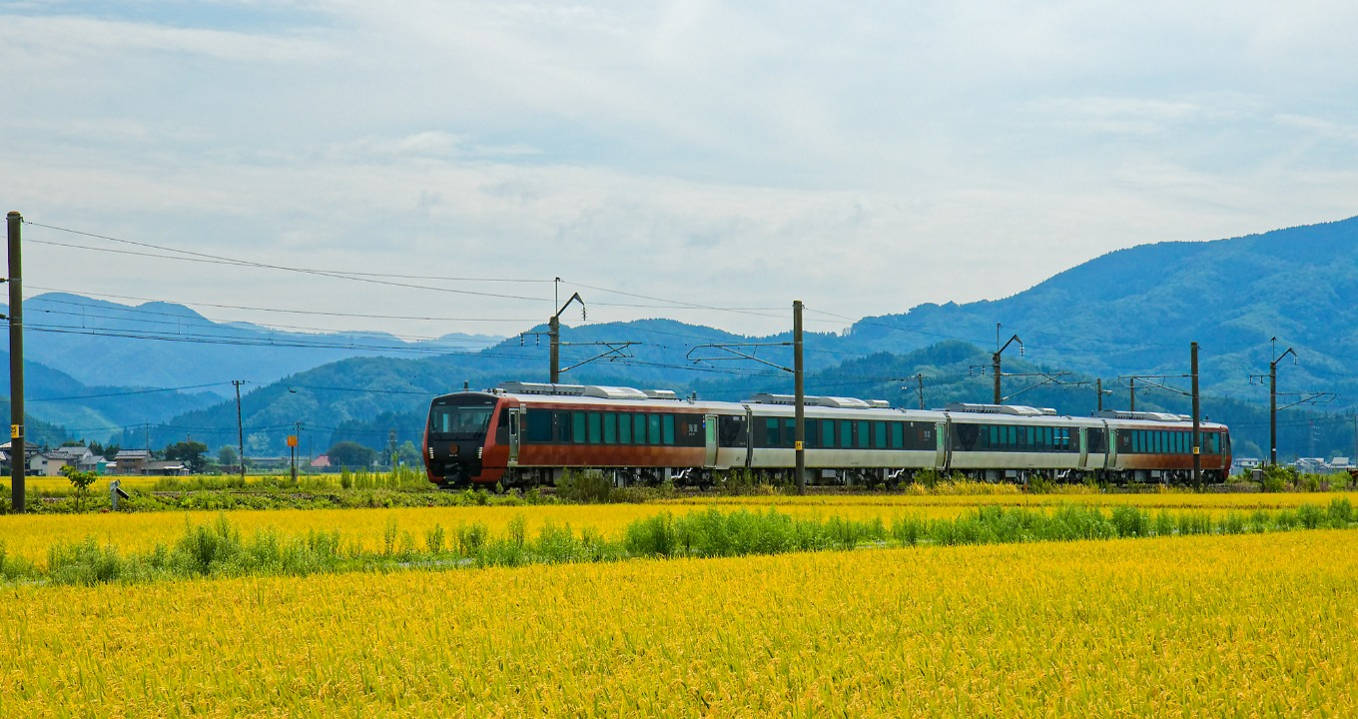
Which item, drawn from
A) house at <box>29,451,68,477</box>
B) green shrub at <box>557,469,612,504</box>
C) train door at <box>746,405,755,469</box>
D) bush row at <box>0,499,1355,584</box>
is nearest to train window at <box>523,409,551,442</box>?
green shrub at <box>557,469,612,504</box>

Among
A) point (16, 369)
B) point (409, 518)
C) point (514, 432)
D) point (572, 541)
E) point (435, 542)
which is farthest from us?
point (514, 432)

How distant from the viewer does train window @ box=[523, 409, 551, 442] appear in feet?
141

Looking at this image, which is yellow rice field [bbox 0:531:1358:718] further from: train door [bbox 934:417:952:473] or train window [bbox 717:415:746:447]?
train door [bbox 934:417:952:473]

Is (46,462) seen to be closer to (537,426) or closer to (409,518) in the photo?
(537,426)

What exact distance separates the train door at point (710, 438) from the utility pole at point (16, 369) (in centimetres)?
2167

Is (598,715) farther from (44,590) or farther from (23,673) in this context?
(44,590)

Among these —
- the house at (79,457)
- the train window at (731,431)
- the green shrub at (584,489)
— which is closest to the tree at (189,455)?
the house at (79,457)

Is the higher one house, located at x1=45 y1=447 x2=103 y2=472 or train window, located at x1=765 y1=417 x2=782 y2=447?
train window, located at x1=765 y1=417 x2=782 y2=447

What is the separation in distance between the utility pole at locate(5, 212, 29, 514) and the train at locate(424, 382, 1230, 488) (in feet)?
42.2

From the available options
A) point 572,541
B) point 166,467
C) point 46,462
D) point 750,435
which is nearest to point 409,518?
point 572,541

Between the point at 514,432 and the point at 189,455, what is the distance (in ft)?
488

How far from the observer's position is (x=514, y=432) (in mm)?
42500

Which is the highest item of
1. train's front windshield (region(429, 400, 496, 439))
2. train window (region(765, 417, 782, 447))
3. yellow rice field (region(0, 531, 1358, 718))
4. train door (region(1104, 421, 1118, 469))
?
train's front windshield (region(429, 400, 496, 439))

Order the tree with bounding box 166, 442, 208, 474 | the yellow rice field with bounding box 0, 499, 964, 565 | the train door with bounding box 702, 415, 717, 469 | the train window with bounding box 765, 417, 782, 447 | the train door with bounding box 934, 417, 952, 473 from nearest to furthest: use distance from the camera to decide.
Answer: the yellow rice field with bounding box 0, 499, 964, 565
the train door with bounding box 702, 415, 717, 469
the train window with bounding box 765, 417, 782, 447
the train door with bounding box 934, 417, 952, 473
the tree with bounding box 166, 442, 208, 474
